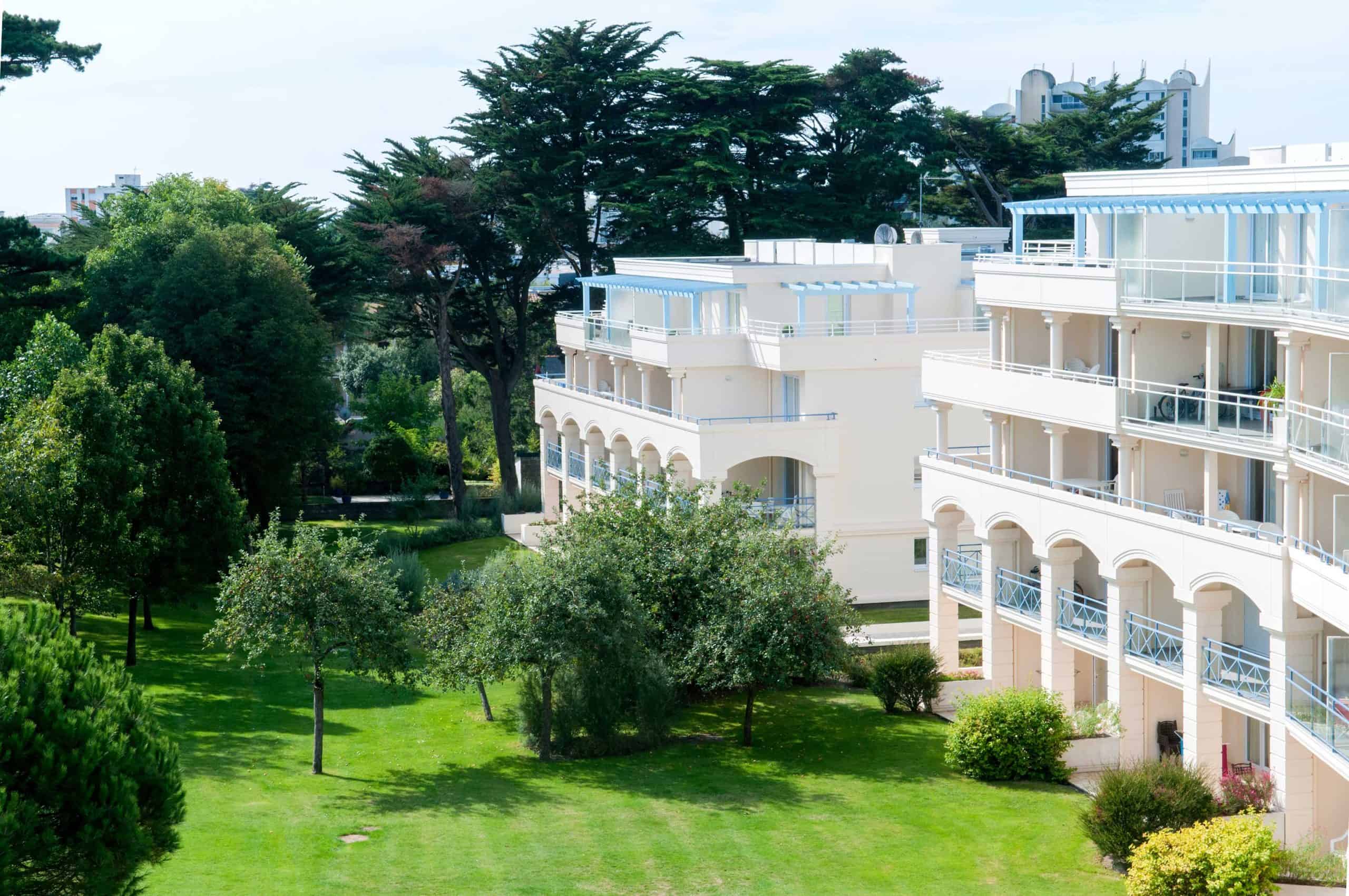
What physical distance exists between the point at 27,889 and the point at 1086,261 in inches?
930

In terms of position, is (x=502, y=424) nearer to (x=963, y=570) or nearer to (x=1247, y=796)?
(x=963, y=570)

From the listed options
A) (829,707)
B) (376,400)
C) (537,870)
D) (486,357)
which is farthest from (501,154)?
(537,870)

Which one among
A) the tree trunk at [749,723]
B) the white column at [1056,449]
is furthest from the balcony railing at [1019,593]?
the tree trunk at [749,723]

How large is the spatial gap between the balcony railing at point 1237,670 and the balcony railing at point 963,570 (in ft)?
27.9

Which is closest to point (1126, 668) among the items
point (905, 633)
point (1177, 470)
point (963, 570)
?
point (1177, 470)

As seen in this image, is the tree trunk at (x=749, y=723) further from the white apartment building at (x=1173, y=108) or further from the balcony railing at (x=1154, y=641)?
the white apartment building at (x=1173, y=108)

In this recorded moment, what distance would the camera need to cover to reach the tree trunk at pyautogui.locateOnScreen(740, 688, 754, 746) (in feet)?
114

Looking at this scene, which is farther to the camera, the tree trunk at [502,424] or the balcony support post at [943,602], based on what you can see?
the tree trunk at [502,424]

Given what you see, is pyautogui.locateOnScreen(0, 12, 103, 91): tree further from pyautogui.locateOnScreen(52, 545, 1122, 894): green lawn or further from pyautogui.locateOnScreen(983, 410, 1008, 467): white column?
pyautogui.locateOnScreen(983, 410, 1008, 467): white column

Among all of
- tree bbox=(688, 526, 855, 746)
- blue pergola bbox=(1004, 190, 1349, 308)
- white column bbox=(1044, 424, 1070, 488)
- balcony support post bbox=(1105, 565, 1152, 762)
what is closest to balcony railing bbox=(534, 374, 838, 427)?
blue pergola bbox=(1004, 190, 1349, 308)

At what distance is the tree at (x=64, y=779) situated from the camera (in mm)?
19734

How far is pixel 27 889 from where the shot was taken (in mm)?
19938

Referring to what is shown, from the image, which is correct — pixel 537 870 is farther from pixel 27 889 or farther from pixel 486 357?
pixel 486 357

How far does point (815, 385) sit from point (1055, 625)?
15889 millimetres
